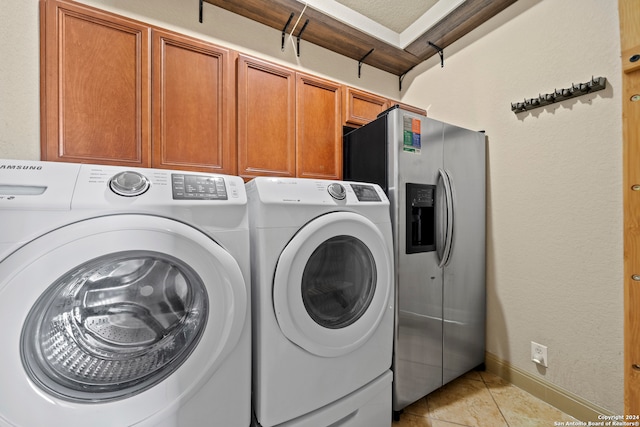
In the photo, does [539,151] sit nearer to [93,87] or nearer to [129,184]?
[129,184]

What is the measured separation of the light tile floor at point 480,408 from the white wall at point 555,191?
0.17m

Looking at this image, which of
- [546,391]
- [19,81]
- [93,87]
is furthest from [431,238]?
[19,81]

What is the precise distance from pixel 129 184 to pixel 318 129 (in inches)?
49.2

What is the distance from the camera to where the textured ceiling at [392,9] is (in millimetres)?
1853

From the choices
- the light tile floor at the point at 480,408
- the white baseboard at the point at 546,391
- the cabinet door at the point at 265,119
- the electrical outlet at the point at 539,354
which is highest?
the cabinet door at the point at 265,119

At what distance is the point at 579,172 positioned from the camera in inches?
53.1

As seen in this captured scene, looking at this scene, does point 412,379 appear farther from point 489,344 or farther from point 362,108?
point 362,108

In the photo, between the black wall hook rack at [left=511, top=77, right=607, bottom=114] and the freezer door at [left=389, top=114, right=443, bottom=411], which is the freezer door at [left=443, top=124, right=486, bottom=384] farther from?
the black wall hook rack at [left=511, top=77, right=607, bottom=114]

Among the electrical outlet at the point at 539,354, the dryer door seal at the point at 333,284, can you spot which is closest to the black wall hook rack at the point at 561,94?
the dryer door seal at the point at 333,284

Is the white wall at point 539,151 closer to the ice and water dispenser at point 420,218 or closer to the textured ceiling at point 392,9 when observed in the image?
the textured ceiling at point 392,9

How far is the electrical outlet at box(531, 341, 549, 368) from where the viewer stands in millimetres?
1474

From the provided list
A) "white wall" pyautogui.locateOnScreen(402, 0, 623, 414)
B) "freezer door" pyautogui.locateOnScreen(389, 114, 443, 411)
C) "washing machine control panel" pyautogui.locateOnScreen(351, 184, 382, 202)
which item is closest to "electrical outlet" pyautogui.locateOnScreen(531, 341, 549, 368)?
"white wall" pyautogui.locateOnScreen(402, 0, 623, 414)

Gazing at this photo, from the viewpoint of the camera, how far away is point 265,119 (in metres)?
1.56

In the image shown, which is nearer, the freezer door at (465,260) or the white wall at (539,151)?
the white wall at (539,151)
